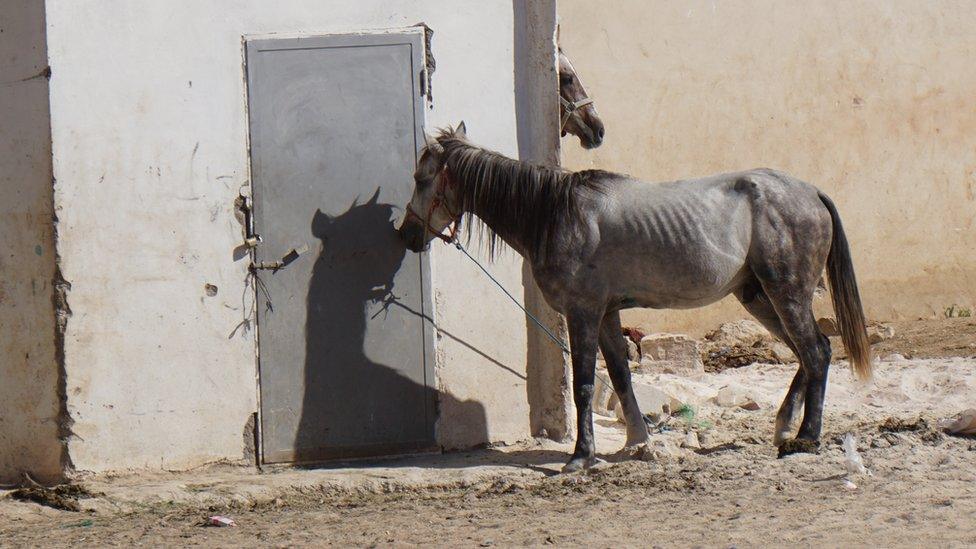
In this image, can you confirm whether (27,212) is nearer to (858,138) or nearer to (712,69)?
(712,69)

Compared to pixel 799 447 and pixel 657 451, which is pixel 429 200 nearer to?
pixel 657 451

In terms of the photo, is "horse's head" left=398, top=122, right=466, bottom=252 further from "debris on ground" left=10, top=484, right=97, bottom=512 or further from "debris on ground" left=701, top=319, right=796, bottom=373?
"debris on ground" left=701, top=319, right=796, bottom=373

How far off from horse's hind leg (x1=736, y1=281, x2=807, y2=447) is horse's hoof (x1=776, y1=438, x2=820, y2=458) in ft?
0.45

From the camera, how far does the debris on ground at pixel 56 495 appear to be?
20.7 ft

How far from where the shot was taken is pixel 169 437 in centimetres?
688

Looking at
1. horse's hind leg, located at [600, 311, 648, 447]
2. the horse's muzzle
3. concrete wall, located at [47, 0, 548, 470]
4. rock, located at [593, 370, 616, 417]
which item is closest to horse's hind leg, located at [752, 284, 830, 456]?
horse's hind leg, located at [600, 311, 648, 447]

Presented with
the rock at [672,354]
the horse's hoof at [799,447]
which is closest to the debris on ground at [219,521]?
the horse's hoof at [799,447]

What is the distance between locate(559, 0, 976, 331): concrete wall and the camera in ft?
38.5

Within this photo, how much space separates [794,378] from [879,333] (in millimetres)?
4097

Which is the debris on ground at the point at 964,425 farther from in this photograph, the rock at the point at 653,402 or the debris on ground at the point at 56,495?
the debris on ground at the point at 56,495

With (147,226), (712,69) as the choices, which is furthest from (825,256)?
Answer: (712,69)

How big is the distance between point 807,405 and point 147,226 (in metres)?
3.86

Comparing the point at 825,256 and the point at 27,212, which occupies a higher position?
the point at 27,212

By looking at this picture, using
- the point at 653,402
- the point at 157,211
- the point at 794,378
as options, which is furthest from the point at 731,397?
the point at 157,211
